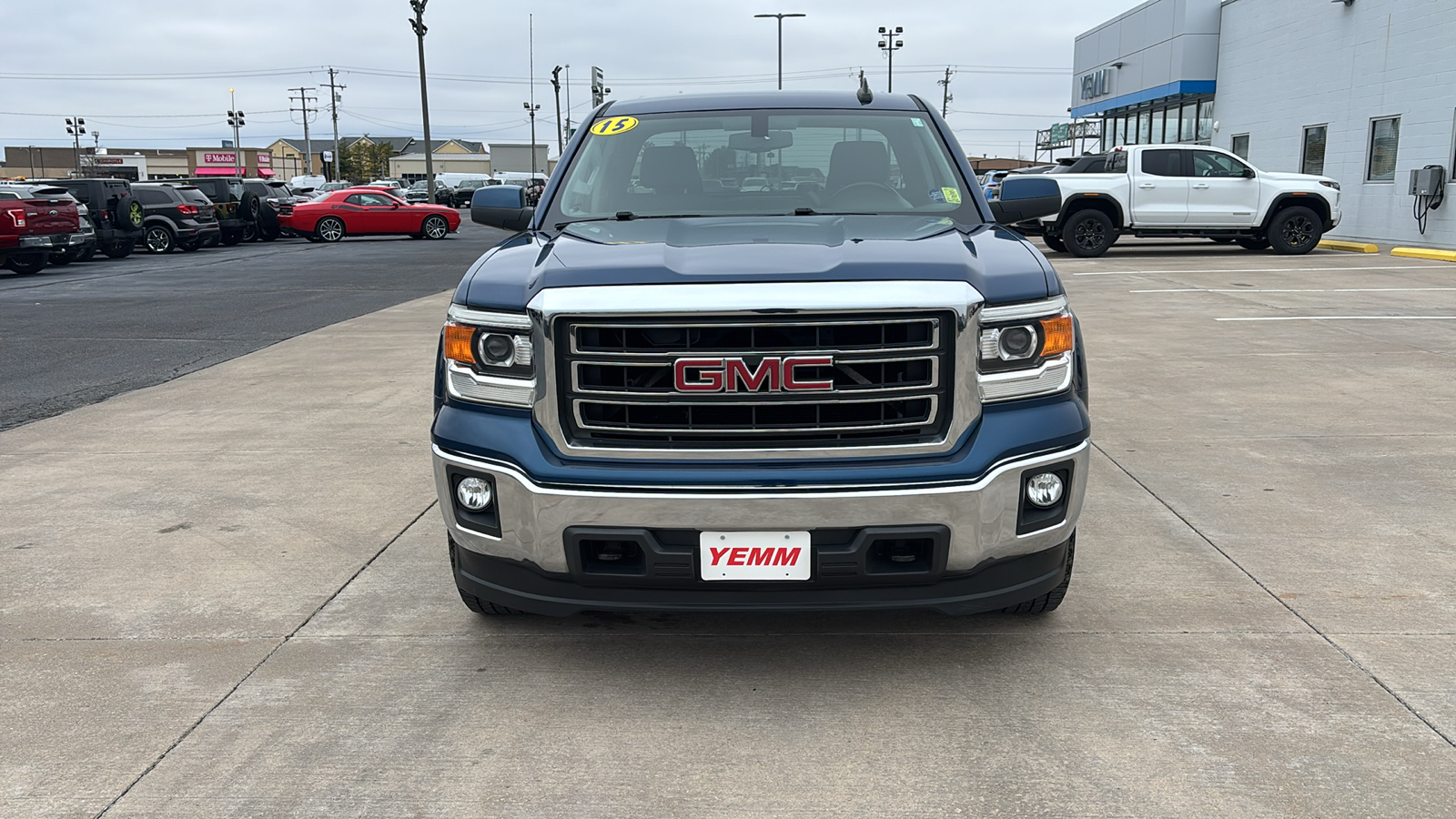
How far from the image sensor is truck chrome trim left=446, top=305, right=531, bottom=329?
3.23 meters

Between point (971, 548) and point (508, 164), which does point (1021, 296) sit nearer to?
point (971, 548)

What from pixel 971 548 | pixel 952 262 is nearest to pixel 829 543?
pixel 971 548

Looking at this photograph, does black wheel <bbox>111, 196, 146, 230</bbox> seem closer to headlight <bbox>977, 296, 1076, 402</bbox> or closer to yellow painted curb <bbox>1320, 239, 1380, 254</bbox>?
yellow painted curb <bbox>1320, 239, 1380, 254</bbox>

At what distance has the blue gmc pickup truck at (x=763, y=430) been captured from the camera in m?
3.11

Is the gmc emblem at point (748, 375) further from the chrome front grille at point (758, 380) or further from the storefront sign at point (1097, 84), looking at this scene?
the storefront sign at point (1097, 84)

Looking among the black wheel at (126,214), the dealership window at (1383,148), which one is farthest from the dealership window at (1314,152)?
the black wheel at (126,214)

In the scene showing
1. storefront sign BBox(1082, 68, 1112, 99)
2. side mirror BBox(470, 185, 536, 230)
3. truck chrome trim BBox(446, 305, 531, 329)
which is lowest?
truck chrome trim BBox(446, 305, 531, 329)

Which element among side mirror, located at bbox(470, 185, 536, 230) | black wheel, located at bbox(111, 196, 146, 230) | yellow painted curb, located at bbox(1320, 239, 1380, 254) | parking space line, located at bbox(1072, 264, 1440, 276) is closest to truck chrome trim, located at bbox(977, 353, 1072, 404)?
side mirror, located at bbox(470, 185, 536, 230)

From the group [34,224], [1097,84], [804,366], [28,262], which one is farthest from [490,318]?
[1097,84]

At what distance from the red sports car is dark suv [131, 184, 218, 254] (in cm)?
448

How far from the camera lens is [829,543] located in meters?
3.13

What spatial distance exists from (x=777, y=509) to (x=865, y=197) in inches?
68.8

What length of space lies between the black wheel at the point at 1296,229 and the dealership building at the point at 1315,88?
2960 millimetres

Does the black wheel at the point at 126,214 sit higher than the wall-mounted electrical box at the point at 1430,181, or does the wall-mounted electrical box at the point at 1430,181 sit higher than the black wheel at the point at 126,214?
the wall-mounted electrical box at the point at 1430,181
